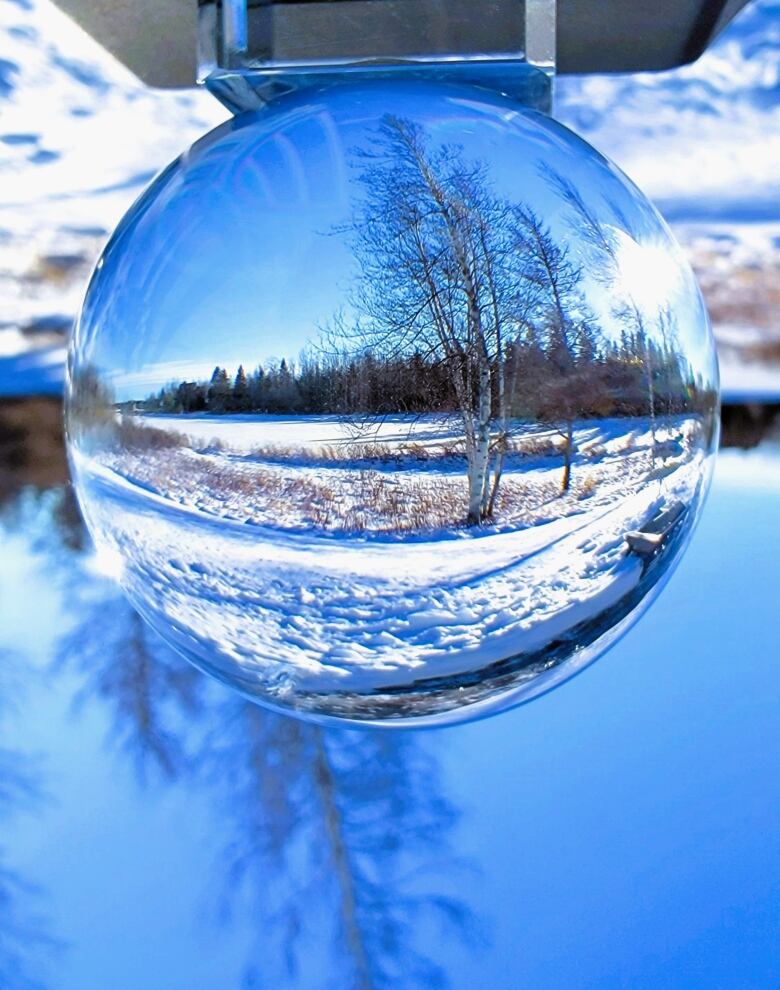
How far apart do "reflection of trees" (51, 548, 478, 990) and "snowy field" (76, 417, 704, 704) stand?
22.5 inches

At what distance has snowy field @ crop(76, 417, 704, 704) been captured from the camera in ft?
1.46

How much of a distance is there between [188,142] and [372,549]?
1.55m

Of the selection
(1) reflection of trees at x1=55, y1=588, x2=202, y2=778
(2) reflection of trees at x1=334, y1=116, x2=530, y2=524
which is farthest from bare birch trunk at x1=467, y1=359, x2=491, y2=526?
(1) reflection of trees at x1=55, y1=588, x2=202, y2=778

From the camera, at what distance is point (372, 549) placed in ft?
1.46

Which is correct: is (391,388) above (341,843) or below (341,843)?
above

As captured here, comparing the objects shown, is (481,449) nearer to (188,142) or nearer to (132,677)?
(132,677)

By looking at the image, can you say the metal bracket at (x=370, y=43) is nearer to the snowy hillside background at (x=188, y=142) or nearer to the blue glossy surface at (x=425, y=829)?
the blue glossy surface at (x=425, y=829)

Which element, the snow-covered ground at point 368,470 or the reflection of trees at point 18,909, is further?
the reflection of trees at point 18,909

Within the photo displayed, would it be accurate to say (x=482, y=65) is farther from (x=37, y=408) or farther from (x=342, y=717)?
(x=37, y=408)

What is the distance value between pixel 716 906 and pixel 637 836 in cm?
11

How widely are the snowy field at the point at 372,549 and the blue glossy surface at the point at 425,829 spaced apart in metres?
0.56

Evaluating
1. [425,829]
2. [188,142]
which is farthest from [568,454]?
[188,142]

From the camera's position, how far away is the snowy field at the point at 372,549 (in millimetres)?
444

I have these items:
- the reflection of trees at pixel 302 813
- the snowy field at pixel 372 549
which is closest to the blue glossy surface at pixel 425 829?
the reflection of trees at pixel 302 813
